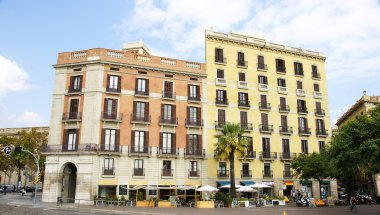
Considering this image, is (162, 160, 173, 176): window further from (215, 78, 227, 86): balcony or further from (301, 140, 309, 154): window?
(301, 140, 309, 154): window

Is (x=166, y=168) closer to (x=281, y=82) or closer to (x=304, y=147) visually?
(x=304, y=147)

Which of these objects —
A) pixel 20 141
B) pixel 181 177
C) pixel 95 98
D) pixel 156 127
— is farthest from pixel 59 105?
pixel 20 141

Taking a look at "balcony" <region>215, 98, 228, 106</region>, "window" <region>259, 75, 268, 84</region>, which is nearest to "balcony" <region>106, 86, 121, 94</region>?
"balcony" <region>215, 98, 228, 106</region>

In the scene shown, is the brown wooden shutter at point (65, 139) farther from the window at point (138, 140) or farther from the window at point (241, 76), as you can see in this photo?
the window at point (241, 76)

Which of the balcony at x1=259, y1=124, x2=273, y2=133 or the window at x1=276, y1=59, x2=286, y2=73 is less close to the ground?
the window at x1=276, y1=59, x2=286, y2=73

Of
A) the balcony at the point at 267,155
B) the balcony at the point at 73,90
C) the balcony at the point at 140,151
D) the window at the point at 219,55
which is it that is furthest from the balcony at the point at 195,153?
the balcony at the point at 73,90

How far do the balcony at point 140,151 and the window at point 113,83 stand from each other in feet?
25.4

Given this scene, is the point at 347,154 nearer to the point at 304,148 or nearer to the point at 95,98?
the point at 304,148

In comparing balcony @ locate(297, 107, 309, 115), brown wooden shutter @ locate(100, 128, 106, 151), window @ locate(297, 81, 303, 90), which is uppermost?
window @ locate(297, 81, 303, 90)

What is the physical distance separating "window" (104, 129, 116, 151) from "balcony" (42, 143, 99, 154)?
123 centimetres

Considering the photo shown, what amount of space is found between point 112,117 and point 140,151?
5446 mm

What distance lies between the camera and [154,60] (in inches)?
1756

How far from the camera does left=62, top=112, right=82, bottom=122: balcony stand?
40.2 metres

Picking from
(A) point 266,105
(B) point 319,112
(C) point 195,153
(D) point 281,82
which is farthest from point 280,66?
(C) point 195,153
